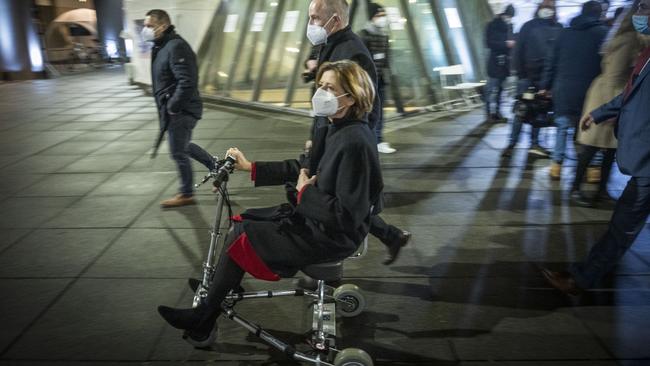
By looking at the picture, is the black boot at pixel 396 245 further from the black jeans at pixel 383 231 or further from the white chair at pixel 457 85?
the white chair at pixel 457 85

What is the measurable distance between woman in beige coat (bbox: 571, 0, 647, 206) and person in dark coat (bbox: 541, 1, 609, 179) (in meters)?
0.36

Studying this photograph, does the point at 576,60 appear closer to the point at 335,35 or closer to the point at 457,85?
the point at 335,35

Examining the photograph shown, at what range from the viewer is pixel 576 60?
565 cm

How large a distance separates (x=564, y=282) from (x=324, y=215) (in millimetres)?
2054

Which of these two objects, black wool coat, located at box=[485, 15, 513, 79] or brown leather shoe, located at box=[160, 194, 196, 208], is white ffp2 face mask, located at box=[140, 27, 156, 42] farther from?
black wool coat, located at box=[485, 15, 513, 79]

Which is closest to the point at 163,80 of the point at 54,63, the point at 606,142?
the point at 606,142

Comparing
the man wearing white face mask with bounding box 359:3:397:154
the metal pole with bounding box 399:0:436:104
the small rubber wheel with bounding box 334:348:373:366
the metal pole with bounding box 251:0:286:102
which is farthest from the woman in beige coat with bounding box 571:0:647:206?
the metal pole with bounding box 251:0:286:102

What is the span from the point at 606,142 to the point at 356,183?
142 inches

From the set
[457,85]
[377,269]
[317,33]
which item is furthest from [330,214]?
[457,85]

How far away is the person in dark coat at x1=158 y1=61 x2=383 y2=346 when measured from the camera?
8.50ft

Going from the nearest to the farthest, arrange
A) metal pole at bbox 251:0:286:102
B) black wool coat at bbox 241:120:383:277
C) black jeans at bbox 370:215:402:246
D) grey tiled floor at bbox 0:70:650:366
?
black wool coat at bbox 241:120:383:277 → grey tiled floor at bbox 0:70:650:366 → black jeans at bbox 370:215:402:246 → metal pole at bbox 251:0:286:102

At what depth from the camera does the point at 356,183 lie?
258cm

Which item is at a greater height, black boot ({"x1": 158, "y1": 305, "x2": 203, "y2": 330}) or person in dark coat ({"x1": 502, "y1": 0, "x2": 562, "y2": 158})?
person in dark coat ({"x1": 502, "y1": 0, "x2": 562, "y2": 158})

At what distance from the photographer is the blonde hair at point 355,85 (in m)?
2.69
